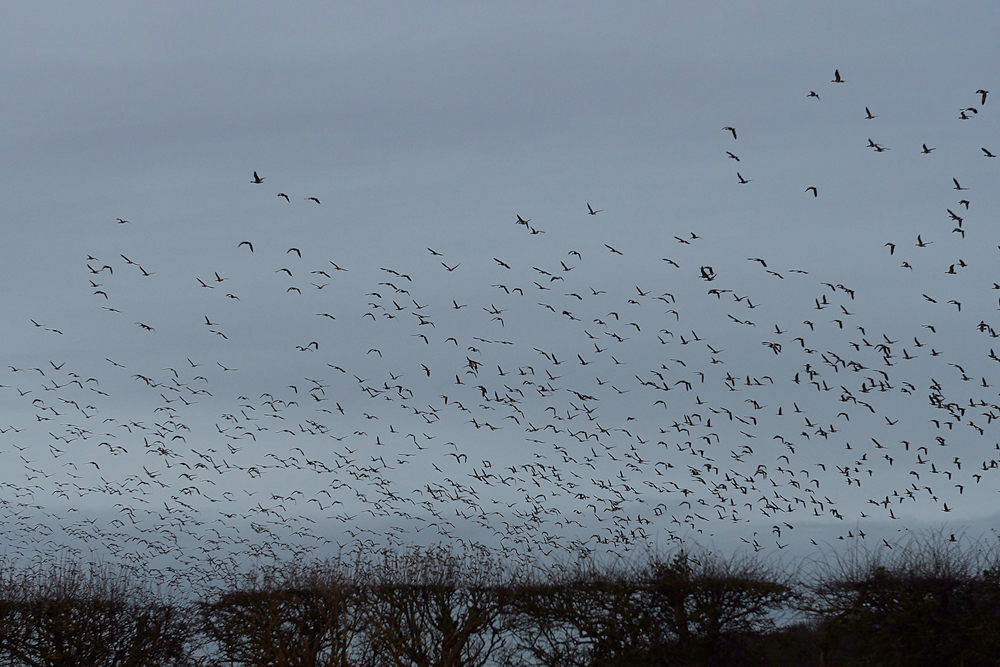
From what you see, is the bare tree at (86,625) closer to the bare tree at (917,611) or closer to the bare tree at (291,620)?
the bare tree at (291,620)

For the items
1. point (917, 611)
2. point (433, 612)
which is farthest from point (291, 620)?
point (917, 611)

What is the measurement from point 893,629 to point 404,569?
18.0 meters

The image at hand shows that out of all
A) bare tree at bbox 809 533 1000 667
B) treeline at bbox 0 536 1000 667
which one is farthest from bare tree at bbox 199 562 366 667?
Result: bare tree at bbox 809 533 1000 667

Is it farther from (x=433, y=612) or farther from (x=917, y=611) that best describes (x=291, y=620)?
(x=917, y=611)

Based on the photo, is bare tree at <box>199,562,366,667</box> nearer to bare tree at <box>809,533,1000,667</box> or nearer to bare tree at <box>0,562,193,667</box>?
bare tree at <box>0,562,193,667</box>

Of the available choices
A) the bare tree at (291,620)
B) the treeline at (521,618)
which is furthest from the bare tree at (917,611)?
the bare tree at (291,620)

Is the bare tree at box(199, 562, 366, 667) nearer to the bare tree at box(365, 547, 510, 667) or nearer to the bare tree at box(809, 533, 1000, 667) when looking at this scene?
the bare tree at box(365, 547, 510, 667)

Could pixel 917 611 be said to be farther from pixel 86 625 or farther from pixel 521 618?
pixel 86 625

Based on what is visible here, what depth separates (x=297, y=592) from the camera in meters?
38.1

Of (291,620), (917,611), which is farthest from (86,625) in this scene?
(917,611)

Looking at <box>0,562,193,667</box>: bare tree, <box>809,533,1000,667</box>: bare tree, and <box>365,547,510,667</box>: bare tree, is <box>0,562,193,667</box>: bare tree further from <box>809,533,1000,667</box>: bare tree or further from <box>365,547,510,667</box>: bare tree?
<box>809,533,1000,667</box>: bare tree

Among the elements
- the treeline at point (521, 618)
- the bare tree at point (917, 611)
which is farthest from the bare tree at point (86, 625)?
the bare tree at point (917, 611)

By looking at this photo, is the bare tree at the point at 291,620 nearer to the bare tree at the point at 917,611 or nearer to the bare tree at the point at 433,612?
the bare tree at the point at 433,612

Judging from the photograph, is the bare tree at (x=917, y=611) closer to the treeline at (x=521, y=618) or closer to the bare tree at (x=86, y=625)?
the treeline at (x=521, y=618)
